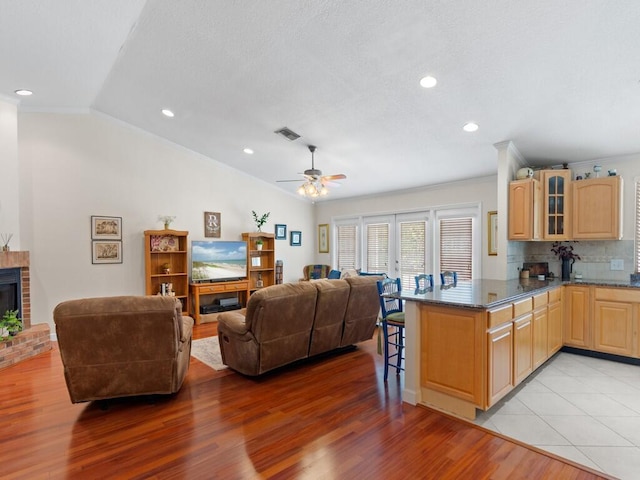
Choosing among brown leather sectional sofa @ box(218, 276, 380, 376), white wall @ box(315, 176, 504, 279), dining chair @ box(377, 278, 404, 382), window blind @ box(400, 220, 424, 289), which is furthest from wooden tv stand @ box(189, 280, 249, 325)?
dining chair @ box(377, 278, 404, 382)

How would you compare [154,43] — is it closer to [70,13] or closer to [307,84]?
[70,13]

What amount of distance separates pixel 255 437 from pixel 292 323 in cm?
126

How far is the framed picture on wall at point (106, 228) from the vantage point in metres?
5.55

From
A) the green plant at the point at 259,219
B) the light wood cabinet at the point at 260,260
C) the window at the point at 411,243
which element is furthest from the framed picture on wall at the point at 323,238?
the green plant at the point at 259,219

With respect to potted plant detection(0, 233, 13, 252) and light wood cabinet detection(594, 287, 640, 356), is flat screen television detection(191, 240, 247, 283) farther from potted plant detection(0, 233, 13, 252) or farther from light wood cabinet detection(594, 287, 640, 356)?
light wood cabinet detection(594, 287, 640, 356)

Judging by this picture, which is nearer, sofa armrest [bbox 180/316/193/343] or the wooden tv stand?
sofa armrest [bbox 180/316/193/343]

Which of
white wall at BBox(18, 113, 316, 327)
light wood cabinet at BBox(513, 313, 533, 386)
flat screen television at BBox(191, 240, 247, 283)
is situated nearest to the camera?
light wood cabinet at BBox(513, 313, 533, 386)

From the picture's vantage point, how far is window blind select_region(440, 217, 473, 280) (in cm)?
593

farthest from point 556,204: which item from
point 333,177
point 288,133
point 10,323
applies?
point 10,323

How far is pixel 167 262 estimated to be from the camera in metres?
6.31

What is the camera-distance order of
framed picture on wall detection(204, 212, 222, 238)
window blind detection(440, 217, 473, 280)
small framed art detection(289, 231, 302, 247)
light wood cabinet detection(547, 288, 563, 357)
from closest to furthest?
light wood cabinet detection(547, 288, 563, 357) → window blind detection(440, 217, 473, 280) → framed picture on wall detection(204, 212, 222, 238) → small framed art detection(289, 231, 302, 247)

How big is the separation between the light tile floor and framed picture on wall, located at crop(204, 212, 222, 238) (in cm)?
569

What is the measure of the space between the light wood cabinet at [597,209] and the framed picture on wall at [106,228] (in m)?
6.90

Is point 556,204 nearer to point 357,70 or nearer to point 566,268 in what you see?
point 566,268
